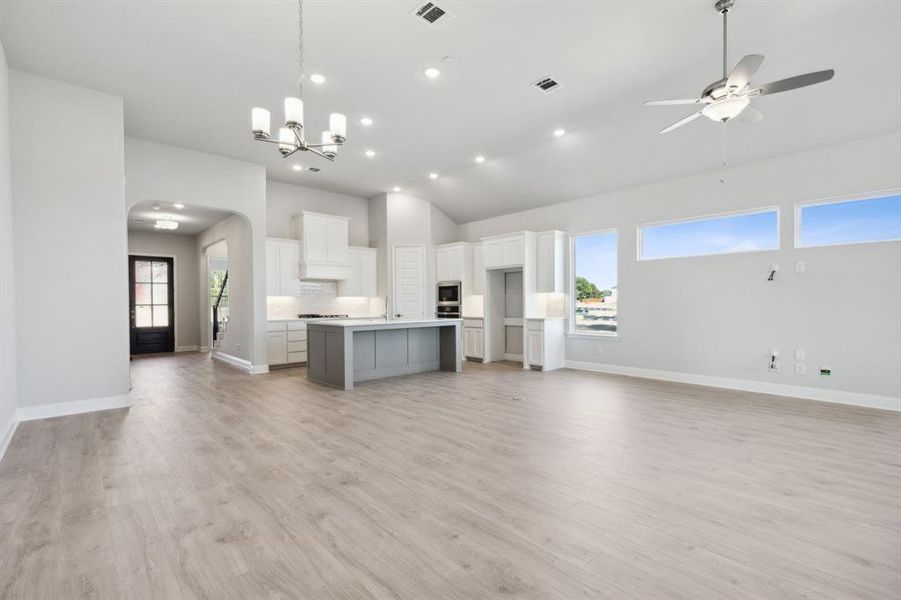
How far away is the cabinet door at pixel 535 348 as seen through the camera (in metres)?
7.34

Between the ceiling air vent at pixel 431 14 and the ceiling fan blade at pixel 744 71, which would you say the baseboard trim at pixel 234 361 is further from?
the ceiling fan blade at pixel 744 71

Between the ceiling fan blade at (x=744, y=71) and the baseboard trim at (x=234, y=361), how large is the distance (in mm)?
7461

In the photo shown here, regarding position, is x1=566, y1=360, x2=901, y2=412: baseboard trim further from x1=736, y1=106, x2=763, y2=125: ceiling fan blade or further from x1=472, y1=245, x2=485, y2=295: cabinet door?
x1=736, y1=106, x2=763, y2=125: ceiling fan blade

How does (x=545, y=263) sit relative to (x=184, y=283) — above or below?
above

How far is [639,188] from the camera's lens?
263 inches

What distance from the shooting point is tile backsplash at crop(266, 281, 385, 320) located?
8.22m

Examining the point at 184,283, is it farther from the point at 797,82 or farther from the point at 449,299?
the point at 797,82

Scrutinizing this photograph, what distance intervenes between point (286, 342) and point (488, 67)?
5.92 metres

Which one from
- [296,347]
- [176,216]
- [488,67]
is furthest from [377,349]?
[176,216]

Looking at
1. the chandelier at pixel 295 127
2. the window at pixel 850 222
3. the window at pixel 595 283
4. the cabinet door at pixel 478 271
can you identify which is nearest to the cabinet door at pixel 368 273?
the cabinet door at pixel 478 271

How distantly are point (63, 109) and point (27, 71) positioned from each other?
1.37ft

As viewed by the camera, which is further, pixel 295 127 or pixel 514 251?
pixel 514 251

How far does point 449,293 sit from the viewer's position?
9016 mm

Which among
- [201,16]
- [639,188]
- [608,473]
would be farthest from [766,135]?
[201,16]
